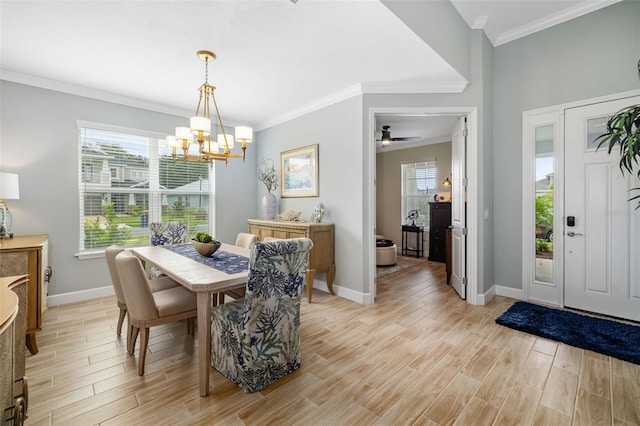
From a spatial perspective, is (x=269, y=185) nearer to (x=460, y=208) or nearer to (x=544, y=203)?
(x=460, y=208)

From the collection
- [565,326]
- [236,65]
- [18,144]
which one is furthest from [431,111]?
[18,144]

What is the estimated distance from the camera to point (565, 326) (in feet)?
9.03

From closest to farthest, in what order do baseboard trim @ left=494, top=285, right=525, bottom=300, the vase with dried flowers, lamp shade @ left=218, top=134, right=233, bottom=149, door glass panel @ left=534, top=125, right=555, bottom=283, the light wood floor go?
the light wood floor, lamp shade @ left=218, top=134, right=233, bottom=149, door glass panel @ left=534, top=125, right=555, bottom=283, baseboard trim @ left=494, top=285, right=525, bottom=300, the vase with dried flowers

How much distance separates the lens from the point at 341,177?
3.79m

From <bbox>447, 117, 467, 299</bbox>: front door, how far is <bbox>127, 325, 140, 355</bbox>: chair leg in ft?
11.5

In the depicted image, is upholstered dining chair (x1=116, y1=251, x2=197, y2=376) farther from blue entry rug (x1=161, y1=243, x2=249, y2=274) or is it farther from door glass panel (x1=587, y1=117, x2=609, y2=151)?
door glass panel (x1=587, y1=117, x2=609, y2=151)

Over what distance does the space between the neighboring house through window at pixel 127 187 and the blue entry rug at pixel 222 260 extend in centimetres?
151

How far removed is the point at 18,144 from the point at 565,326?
20.2ft

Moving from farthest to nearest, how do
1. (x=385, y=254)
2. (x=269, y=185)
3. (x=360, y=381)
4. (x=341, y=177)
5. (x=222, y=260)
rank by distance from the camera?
1. (x=385, y=254)
2. (x=269, y=185)
3. (x=341, y=177)
4. (x=222, y=260)
5. (x=360, y=381)

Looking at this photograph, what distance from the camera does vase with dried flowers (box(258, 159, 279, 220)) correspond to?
454cm

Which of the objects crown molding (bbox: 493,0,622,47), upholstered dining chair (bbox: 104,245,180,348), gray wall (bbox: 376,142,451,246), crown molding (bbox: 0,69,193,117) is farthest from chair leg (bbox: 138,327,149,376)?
gray wall (bbox: 376,142,451,246)

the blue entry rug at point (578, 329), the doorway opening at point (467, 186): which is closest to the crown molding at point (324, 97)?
the doorway opening at point (467, 186)

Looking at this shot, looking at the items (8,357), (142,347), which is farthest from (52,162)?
(8,357)

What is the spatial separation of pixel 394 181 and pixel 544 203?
12.8ft
